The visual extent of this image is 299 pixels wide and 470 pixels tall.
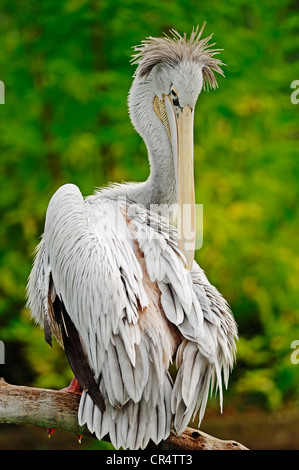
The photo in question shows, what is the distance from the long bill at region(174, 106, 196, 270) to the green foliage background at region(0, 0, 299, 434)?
1995 mm

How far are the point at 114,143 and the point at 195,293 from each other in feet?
9.25

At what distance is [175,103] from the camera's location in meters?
3.18

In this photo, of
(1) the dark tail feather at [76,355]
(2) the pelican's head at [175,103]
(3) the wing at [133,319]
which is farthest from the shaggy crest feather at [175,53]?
(1) the dark tail feather at [76,355]

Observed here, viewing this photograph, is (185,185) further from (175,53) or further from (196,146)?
(196,146)

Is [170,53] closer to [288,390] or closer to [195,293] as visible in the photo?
[195,293]

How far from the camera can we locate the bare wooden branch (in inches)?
111

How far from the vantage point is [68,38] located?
5.34 meters

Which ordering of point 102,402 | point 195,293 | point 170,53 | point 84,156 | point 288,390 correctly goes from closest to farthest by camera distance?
point 102,402
point 195,293
point 170,53
point 84,156
point 288,390

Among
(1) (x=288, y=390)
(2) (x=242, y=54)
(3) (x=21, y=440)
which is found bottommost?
(3) (x=21, y=440)

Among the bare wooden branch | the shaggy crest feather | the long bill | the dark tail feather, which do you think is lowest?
the bare wooden branch

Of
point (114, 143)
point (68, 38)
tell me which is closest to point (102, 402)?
point (114, 143)

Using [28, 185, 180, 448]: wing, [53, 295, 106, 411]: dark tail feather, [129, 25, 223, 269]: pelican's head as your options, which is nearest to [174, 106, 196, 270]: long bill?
[129, 25, 223, 269]: pelican's head

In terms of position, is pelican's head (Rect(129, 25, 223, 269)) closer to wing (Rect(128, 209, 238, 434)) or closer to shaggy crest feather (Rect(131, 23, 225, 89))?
shaggy crest feather (Rect(131, 23, 225, 89))

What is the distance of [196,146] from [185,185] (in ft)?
9.01
